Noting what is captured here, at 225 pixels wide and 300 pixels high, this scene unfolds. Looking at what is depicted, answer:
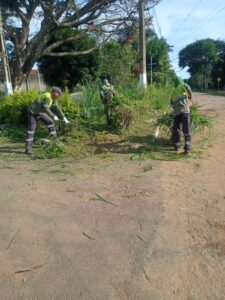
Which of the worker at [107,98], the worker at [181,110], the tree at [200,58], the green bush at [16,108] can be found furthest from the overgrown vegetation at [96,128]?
the tree at [200,58]

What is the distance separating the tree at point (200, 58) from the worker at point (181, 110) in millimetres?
85785

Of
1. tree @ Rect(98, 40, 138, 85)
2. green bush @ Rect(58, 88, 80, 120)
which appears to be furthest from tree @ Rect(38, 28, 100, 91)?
green bush @ Rect(58, 88, 80, 120)

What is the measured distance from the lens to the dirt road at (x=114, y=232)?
3.35 meters

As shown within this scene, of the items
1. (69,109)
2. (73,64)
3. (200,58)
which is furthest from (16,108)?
(200,58)

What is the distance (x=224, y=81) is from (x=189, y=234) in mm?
65502

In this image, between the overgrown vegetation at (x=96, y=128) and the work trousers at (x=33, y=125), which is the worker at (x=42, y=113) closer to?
the work trousers at (x=33, y=125)

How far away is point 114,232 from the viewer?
14.4 ft

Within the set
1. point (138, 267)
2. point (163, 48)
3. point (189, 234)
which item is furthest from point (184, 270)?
point (163, 48)

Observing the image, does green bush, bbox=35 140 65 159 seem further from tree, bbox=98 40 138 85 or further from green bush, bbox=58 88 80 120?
tree, bbox=98 40 138 85

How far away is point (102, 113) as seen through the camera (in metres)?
11.4

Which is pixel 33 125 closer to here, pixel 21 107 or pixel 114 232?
pixel 21 107

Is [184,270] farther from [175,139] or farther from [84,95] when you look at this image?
[84,95]

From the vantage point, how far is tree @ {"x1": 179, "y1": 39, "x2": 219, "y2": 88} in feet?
311

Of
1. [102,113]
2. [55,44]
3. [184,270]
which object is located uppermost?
[55,44]
